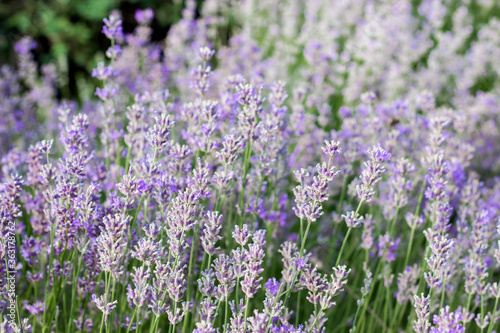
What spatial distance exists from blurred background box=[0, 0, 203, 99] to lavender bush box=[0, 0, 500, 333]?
1.48 m

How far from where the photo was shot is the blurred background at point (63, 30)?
200 inches

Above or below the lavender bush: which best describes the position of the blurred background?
above

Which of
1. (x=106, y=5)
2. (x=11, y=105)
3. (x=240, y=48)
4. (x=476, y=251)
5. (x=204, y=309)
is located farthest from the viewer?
(x=106, y=5)

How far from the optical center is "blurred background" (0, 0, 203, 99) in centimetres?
508

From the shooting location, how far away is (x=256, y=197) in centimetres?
215

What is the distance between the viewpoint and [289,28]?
501 centimetres

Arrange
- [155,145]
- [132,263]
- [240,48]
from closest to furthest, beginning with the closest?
[155,145] < [132,263] < [240,48]

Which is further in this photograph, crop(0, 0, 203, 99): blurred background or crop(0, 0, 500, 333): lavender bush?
crop(0, 0, 203, 99): blurred background

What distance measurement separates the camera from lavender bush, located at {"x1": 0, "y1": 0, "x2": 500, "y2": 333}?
1.58m

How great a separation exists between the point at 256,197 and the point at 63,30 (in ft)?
12.8

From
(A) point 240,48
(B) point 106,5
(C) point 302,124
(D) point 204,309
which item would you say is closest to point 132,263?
(D) point 204,309

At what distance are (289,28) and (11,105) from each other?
9.25 feet

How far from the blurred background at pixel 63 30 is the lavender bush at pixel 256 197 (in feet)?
4.85

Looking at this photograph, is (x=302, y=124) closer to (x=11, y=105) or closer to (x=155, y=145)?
(x=155, y=145)
